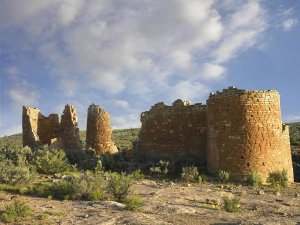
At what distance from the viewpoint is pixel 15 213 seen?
11.6 metres

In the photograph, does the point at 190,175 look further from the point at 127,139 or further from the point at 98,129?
the point at 127,139

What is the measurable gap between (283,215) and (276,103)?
7.69m

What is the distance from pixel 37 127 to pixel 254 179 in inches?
531

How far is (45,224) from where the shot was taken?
11250mm

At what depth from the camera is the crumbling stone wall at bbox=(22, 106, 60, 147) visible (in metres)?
25.2

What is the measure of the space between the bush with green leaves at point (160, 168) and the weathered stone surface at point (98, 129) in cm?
494

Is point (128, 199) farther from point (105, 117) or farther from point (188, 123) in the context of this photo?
point (105, 117)

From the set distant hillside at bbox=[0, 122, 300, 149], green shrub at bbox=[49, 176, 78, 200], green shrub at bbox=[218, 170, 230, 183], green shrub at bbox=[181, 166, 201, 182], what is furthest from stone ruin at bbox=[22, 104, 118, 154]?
green shrub at bbox=[49, 176, 78, 200]

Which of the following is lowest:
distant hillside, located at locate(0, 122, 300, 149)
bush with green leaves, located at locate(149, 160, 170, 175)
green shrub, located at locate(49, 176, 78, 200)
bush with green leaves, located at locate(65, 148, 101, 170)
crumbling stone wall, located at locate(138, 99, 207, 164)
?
green shrub, located at locate(49, 176, 78, 200)

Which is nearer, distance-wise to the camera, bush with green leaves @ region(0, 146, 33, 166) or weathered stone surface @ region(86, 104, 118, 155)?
bush with green leaves @ region(0, 146, 33, 166)

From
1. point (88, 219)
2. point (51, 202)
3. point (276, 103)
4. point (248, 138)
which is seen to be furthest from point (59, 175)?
point (276, 103)

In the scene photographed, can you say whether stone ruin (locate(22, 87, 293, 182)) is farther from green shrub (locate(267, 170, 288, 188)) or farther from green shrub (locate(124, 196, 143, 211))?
green shrub (locate(124, 196, 143, 211))

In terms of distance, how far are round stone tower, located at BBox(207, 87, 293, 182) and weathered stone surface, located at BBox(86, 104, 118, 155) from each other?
7075 mm

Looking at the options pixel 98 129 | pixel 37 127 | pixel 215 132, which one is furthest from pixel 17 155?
pixel 215 132
